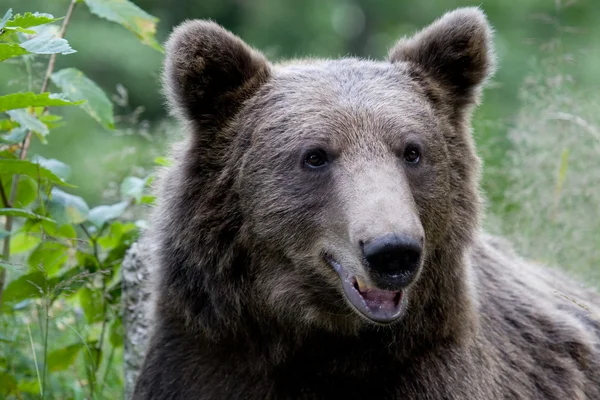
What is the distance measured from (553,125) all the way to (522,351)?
3.06 m

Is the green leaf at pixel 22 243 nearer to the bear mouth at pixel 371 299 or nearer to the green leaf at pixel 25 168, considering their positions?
the green leaf at pixel 25 168

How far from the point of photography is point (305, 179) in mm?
4309

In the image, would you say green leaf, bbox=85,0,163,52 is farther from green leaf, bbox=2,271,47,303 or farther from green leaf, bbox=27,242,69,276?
green leaf, bbox=2,271,47,303

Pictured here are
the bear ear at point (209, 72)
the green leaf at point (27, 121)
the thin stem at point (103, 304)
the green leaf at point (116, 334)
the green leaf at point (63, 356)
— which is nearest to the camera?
the bear ear at point (209, 72)

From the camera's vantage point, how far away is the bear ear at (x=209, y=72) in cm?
446

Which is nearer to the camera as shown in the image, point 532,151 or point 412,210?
point 412,210

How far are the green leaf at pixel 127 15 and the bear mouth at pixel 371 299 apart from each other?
1.92m

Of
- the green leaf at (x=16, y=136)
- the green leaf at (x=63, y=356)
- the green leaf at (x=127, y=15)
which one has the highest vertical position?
the green leaf at (x=127, y=15)

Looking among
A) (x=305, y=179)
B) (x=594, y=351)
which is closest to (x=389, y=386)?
(x=305, y=179)

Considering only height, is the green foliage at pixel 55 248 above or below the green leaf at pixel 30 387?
above

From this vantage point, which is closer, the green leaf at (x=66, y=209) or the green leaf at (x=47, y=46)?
the green leaf at (x=47, y=46)

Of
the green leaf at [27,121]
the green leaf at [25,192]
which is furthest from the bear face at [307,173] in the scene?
the green leaf at [25,192]

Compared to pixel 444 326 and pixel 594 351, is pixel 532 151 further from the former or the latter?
pixel 444 326

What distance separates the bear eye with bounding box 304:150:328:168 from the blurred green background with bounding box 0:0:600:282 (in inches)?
79.6
